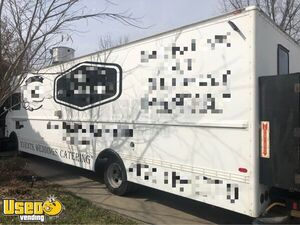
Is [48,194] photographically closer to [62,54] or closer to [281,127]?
[62,54]

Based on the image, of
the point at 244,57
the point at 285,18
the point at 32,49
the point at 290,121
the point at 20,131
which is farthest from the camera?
the point at 285,18

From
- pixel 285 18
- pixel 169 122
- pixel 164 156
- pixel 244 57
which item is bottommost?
pixel 164 156

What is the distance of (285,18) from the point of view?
21719 millimetres

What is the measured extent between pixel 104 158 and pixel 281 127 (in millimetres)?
4076

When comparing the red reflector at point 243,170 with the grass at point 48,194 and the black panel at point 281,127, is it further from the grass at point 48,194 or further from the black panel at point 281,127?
the grass at point 48,194

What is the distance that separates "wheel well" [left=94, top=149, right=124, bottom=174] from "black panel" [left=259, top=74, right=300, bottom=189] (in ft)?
10.5

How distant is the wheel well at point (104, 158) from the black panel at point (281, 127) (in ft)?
10.5

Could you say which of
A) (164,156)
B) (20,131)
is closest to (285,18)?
(20,131)

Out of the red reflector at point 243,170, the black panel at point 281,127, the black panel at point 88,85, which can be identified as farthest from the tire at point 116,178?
the black panel at point 281,127

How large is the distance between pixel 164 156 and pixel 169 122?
58 centimetres

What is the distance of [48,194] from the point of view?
6.83 metres

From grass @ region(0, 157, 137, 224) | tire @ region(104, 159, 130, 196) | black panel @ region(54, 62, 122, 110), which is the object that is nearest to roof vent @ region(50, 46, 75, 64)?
black panel @ region(54, 62, 122, 110)

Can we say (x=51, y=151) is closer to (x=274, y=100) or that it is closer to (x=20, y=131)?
(x=20, y=131)

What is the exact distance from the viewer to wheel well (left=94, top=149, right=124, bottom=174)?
7.17 metres
